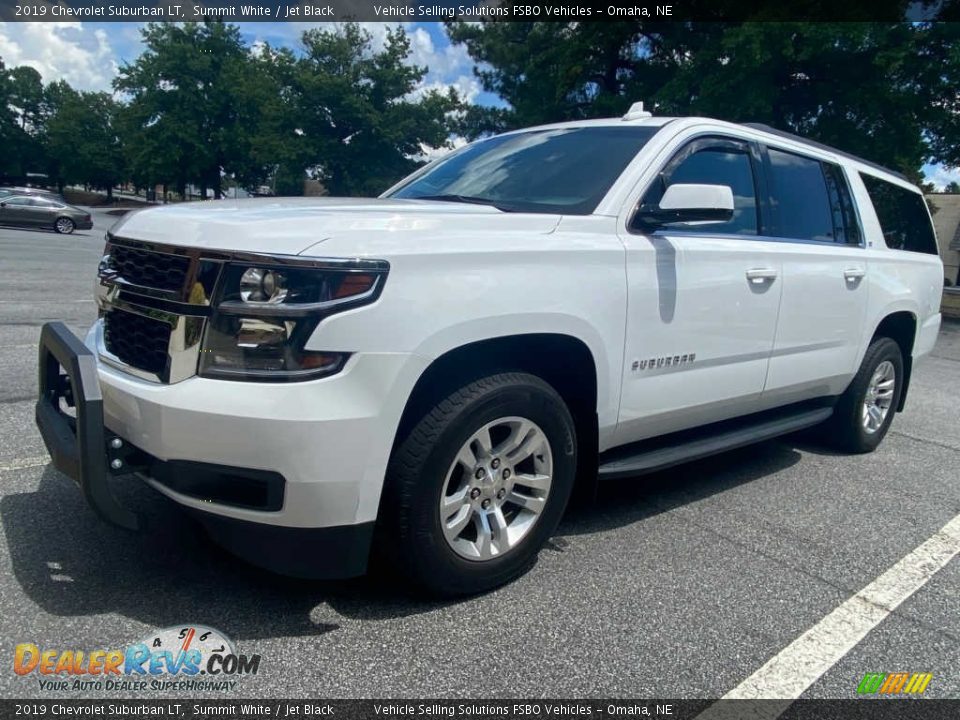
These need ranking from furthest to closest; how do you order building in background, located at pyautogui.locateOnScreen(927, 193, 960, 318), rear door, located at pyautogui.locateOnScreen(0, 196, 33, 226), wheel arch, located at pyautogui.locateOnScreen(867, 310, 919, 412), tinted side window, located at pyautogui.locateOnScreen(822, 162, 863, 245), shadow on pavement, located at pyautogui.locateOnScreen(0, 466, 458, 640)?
building in background, located at pyautogui.locateOnScreen(927, 193, 960, 318) < rear door, located at pyautogui.locateOnScreen(0, 196, 33, 226) < wheel arch, located at pyautogui.locateOnScreen(867, 310, 919, 412) < tinted side window, located at pyautogui.locateOnScreen(822, 162, 863, 245) < shadow on pavement, located at pyautogui.locateOnScreen(0, 466, 458, 640)

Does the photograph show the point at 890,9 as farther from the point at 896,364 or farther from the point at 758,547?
the point at 758,547

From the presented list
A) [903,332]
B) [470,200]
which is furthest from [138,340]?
[903,332]

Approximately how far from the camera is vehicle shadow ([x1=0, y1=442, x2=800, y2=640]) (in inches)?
98.3

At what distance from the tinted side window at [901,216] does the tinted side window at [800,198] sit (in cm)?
72

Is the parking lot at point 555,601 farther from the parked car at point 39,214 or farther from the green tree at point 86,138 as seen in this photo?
the green tree at point 86,138

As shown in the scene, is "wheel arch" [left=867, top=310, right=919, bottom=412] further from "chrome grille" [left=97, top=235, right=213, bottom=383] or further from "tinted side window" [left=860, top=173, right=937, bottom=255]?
"chrome grille" [left=97, top=235, right=213, bottom=383]

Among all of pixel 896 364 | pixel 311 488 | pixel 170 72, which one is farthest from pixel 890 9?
pixel 170 72

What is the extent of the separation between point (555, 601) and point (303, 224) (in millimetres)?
1698

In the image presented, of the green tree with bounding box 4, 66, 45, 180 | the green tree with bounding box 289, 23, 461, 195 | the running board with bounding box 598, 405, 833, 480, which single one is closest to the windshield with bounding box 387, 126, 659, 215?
the running board with bounding box 598, 405, 833, 480

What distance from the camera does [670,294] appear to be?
10.3 feet

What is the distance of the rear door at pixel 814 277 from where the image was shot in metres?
3.89

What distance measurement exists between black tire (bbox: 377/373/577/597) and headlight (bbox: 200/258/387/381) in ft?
1.43

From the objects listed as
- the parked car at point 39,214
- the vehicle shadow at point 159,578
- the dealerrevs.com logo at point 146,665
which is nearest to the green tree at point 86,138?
the parked car at point 39,214

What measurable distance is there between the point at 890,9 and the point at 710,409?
55.6 ft
